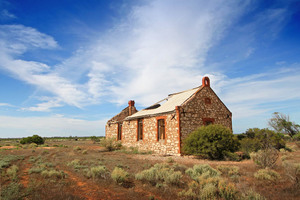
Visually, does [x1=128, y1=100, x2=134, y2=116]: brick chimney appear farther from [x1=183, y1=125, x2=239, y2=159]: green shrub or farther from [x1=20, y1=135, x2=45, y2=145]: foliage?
[x1=20, y1=135, x2=45, y2=145]: foliage

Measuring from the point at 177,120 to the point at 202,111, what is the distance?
→ 2793 millimetres

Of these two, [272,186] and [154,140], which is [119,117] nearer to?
[154,140]

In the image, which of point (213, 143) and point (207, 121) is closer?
point (213, 143)

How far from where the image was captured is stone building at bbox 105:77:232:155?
565 inches

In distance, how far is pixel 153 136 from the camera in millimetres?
16734

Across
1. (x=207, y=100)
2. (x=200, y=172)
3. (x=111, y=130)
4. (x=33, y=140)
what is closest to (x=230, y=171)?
(x=200, y=172)

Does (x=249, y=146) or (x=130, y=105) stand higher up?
(x=130, y=105)

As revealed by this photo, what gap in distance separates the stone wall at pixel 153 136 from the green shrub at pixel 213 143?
1870mm

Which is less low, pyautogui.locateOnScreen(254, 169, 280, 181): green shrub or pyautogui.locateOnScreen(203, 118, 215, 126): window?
pyautogui.locateOnScreen(203, 118, 215, 126): window

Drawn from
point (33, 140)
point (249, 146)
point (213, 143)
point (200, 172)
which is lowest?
point (33, 140)

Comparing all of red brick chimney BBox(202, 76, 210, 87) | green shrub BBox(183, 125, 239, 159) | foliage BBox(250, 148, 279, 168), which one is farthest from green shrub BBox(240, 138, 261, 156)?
foliage BBox(250, 148, 279, 168)

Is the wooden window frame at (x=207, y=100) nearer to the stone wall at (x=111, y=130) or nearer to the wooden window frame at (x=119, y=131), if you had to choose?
the wooden window frame at (x=119, y=131)

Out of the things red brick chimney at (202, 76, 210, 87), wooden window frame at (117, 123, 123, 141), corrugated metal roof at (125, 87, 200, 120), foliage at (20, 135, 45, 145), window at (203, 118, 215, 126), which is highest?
red brick chimney at (202, 76, 210, 87)

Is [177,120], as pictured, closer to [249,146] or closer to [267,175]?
[249,146]
